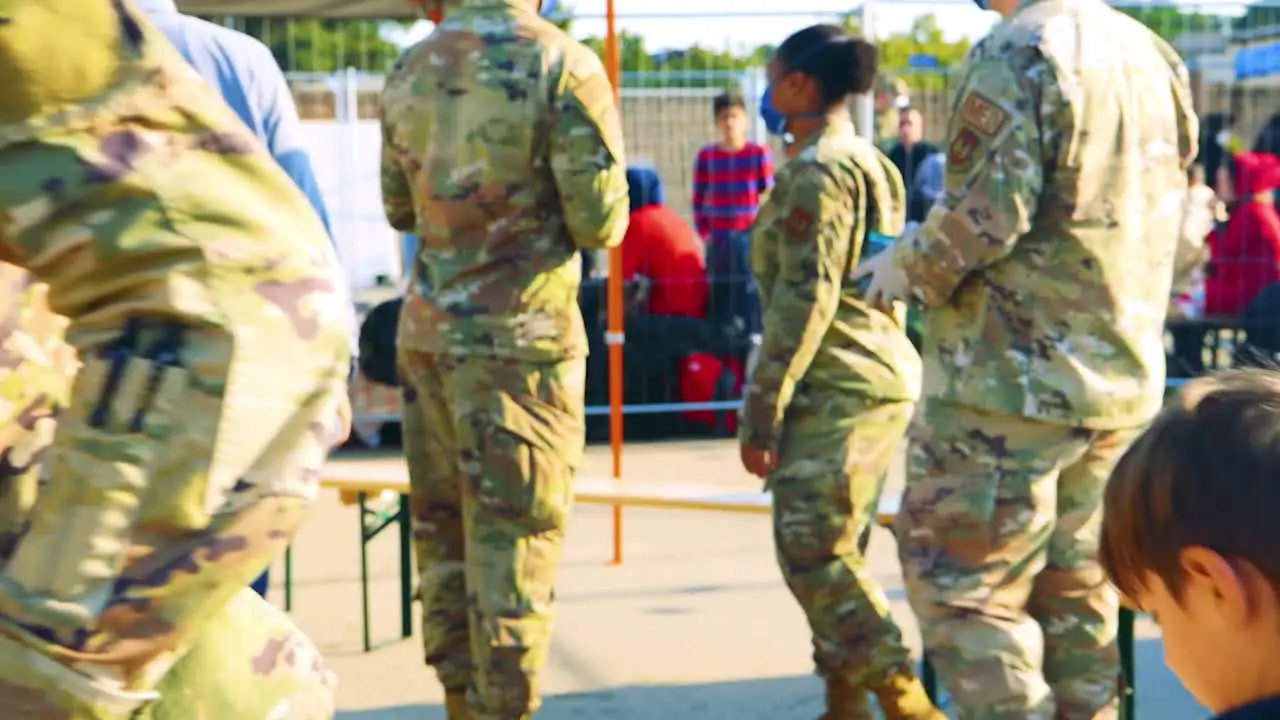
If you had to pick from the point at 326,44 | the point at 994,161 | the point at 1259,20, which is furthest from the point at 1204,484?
the point at 1259,20

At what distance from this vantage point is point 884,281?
10.3 feet

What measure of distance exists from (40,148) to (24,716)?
1.37 ft

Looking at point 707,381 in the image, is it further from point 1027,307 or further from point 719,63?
point 1027,307

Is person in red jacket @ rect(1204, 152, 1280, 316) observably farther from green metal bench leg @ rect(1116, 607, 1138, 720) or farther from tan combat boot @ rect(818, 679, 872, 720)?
tan combat boot @ rect(818, 679, 872, 720)

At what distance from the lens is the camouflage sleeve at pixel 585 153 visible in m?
3.45

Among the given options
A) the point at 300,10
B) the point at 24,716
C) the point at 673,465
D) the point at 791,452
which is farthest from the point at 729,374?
the point at 24,716

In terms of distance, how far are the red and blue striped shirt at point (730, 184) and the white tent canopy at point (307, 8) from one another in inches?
83.5

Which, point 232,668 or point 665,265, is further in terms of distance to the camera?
point 665,265

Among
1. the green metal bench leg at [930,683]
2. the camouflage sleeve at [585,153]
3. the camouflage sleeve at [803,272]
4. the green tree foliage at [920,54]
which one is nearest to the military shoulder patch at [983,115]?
the camouflage sleeve at [803,272]

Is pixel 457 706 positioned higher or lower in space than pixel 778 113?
lower

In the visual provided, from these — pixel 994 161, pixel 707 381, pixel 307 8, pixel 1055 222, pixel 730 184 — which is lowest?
pixel 707 381

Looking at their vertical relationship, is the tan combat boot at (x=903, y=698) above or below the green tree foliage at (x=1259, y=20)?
below

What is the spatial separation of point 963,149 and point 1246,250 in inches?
261

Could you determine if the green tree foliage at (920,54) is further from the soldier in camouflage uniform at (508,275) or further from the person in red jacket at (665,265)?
the soldier in camouflage uniform at (508,275)
